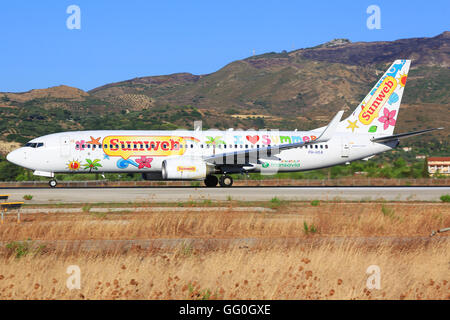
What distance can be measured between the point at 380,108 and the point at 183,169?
18.4 metres

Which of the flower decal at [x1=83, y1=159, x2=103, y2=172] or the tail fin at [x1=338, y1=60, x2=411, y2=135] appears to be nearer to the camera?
the flower decal at [x1=83, y1=159, x2=103, y2=172]

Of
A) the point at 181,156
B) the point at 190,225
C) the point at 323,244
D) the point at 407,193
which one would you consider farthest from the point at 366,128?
the point at 323,244

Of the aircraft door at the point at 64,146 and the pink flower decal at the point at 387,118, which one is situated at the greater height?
the pink flower decal at the point at 387,118

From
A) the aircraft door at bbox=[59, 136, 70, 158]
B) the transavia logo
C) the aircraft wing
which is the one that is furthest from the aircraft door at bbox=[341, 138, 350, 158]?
the aircraft door at bbox=[59, 136, 70, 158]

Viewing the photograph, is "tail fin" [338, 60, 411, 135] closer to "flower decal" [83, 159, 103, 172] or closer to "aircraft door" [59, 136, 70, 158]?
"flower decal" [83, 159, 103, 172]

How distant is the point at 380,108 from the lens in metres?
45.8

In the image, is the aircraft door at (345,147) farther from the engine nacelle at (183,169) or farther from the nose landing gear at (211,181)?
the engine nacelle at (183,169)

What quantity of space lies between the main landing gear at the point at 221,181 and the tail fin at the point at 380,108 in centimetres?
1077

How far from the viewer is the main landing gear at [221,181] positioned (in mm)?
41156

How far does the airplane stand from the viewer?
38.8 m

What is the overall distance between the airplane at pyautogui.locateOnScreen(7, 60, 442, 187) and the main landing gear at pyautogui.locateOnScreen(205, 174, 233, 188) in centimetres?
2

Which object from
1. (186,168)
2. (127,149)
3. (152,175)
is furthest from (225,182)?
(127,149)

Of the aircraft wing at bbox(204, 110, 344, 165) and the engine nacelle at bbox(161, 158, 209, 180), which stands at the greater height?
the aircraft wing at bbox(204, 110, 344, 165)

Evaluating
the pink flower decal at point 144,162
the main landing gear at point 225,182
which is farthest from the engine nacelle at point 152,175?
the main landing gear at point 225,182
